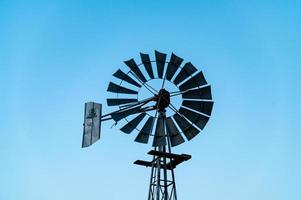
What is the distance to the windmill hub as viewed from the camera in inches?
547

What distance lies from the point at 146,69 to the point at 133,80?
57 centimetres

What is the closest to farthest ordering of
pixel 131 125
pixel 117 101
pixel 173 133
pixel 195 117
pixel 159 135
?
pixel 159 135 → pixel 131 125 → pixel 173 133 → pixel 195 117 → pixel 117 101

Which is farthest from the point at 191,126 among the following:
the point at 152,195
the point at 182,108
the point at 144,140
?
the point at 152,195

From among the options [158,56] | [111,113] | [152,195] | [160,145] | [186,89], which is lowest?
[152,195]

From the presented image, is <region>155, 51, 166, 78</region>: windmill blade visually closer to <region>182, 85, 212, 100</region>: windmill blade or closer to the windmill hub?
the windmill hub

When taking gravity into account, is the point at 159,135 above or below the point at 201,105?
below

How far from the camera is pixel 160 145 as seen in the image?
43.3 ft

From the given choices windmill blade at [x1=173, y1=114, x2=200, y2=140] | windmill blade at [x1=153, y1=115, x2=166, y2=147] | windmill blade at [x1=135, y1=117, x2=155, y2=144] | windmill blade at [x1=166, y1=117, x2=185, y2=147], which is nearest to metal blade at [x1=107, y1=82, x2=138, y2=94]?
windmill blade at [x1=135, y1=117, x2=155, y2=144]

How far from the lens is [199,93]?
46.2 feet

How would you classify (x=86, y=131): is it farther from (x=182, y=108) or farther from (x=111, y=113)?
(x=182, y=108)

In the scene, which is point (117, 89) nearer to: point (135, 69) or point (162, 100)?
point (135, 69)

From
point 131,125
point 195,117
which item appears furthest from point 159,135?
point 195,117

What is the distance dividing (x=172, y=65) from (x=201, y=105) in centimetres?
165

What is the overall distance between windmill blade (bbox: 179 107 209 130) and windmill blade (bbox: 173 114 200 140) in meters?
0.16
